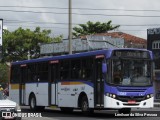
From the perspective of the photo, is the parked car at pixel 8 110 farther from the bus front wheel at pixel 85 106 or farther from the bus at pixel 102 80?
the bus front wheel at pixel 85 106

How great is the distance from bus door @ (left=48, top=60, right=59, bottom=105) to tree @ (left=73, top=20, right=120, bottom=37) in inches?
1783

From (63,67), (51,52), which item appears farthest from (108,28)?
(63,67)

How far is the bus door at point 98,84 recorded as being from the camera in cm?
2119

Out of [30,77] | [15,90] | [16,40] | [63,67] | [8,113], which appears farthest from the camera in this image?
[16,40]

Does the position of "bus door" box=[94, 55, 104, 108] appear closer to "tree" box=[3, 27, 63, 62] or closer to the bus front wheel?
the bus front wheel

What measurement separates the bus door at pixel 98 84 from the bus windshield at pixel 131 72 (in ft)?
2.25

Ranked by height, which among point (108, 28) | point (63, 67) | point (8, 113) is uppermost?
point (108, 28)

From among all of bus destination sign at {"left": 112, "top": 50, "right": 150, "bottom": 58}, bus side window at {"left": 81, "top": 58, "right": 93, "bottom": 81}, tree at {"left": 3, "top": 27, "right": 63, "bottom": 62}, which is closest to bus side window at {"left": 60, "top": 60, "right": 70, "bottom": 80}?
bus side window at {"left": 81, "top": 58, "right": 93, "bottom": 81}

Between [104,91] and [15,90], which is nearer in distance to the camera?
[104,91]

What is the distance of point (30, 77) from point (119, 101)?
28.6 ft

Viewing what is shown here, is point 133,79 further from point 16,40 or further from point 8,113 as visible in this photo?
point 16,40

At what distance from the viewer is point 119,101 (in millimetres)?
20844

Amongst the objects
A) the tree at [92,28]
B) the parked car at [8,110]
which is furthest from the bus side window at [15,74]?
the tree at [92,28]

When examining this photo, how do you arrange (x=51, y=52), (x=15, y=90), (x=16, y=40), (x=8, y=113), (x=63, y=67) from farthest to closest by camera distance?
(x=16, y=40)
(x=51, y=52)
(x=15, y=90)
(x=63, y=67)
(x=8, y=113)
